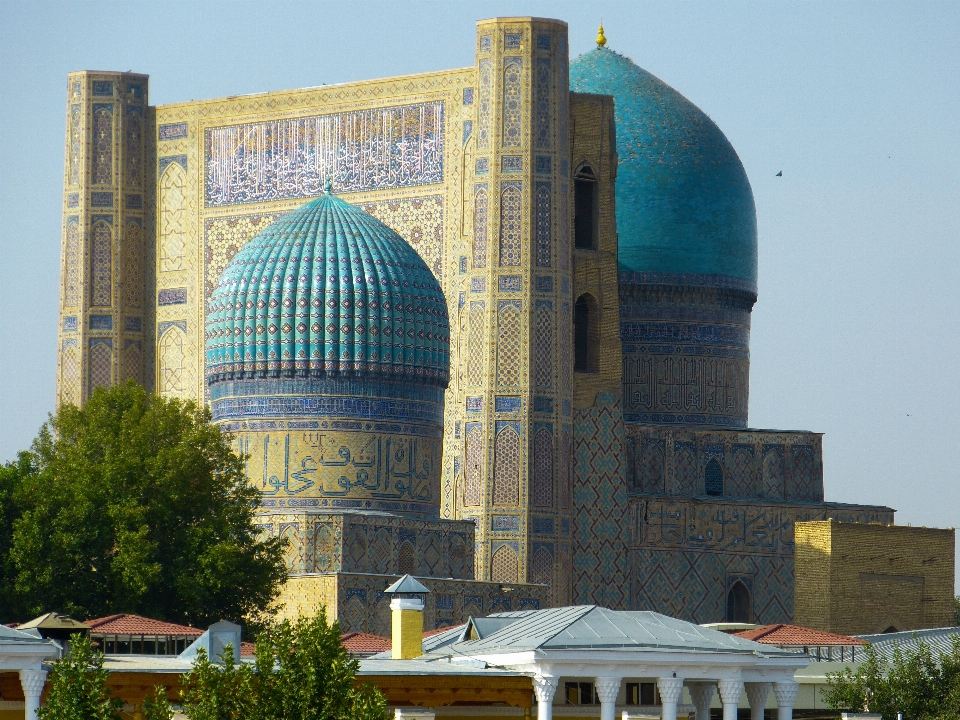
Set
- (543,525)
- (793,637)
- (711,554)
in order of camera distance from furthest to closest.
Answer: (711,554), (543,525), (793,637)

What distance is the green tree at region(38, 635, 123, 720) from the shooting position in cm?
1941

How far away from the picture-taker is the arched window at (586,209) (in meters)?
36.7

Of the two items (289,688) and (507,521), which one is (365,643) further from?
(289,688)

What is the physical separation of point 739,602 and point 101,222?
995cm

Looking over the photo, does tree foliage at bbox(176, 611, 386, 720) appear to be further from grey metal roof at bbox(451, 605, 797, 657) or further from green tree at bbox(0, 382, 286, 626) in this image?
green tree at bbox(0, 382, 286, 626)

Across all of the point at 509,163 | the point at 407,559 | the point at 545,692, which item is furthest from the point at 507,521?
the point at 545,692

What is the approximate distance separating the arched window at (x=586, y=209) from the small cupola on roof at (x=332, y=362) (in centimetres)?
246

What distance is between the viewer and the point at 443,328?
34938 mm

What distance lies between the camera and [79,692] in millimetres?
19531

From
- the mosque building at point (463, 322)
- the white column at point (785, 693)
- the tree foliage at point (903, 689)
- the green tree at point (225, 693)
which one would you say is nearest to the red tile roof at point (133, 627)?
the mosque building at point (463, 322)

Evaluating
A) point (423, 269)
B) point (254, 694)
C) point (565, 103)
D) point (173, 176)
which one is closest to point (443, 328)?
point (423, 269)

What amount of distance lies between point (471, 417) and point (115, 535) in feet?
20.7

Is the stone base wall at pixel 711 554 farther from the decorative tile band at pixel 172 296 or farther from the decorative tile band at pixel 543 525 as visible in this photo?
the decorative tile band at pixel 172 296

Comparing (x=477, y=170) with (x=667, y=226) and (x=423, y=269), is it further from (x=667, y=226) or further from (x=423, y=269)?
(x=667, y=226)
